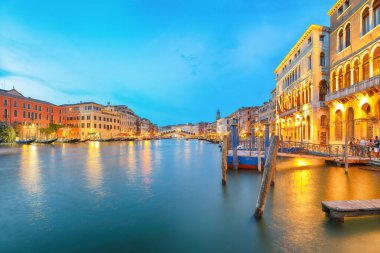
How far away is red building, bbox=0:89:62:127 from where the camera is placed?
51422 millimetres

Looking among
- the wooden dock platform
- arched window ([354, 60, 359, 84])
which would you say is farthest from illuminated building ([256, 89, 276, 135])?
the wooden dock platform

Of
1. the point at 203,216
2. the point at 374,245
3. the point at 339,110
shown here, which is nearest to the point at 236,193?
the point at 203,216

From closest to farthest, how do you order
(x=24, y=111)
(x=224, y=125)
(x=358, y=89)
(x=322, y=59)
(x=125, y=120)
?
(x=358, y=89) < (x=322, y=59) < (x=24, y=111) < (x=125, y=120) < (x=224, y=125)

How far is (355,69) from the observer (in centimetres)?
2088

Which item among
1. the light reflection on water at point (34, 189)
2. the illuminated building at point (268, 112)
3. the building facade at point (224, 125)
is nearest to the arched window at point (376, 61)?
the light reflection on water at point (34, 189)

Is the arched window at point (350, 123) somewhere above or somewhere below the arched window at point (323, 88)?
below

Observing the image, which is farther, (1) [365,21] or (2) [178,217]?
(1) [365,21]

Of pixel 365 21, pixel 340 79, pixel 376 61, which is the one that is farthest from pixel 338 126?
pixel 365 21

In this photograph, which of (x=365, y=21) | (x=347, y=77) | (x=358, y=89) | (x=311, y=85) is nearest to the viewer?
(x=358, y=89)

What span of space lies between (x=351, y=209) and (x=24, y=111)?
66940 millimetres

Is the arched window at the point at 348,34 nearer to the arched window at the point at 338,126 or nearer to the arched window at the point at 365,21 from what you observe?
the arched window at the point at 365,21

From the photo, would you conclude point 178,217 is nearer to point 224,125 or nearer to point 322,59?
point 322,59

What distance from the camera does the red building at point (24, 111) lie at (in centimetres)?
5142

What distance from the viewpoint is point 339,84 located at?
23.8 m
